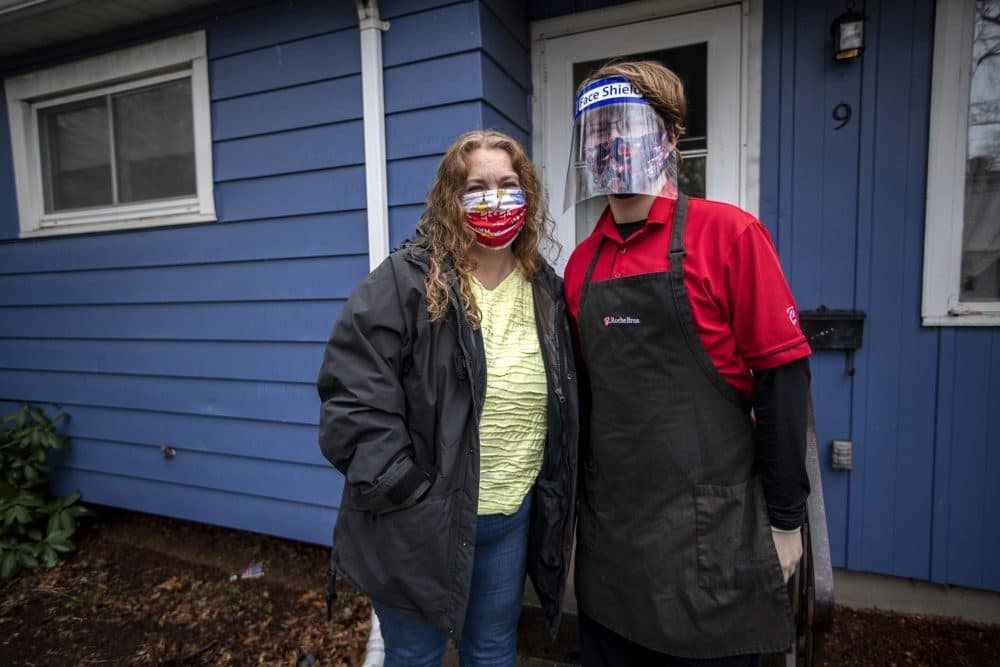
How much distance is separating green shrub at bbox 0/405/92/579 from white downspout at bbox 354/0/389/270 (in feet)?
8.93

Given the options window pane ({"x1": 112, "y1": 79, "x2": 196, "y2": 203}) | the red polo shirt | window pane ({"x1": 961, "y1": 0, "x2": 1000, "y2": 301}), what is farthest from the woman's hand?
window pane ({"x1": 112, "y1": 79, "x2": 196, "y2": 203})

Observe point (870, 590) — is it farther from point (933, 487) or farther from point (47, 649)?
point (47, 649)

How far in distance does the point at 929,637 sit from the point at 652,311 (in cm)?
235

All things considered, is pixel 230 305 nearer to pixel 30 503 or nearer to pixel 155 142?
pixel 155 142

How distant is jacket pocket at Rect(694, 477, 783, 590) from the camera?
1.36m

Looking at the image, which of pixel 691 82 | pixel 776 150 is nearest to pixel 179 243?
pixel 691 82

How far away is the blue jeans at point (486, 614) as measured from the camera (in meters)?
1.52

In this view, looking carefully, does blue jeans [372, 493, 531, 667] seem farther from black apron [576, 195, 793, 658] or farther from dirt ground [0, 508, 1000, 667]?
dirt ground [0, 508, 1000, 667]

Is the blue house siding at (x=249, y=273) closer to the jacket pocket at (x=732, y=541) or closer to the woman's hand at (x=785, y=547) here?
the jacket pocket at (x=732, y=541)

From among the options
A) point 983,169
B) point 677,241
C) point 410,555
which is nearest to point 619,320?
point 677,241

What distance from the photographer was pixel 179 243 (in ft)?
11.2

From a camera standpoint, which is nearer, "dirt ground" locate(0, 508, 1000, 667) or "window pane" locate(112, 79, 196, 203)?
"dirt ground" locate(0, 508, 1000, 667)

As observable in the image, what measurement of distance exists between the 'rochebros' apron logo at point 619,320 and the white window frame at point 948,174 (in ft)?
6.02

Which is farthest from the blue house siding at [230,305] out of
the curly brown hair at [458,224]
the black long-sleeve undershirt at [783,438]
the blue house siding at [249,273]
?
the black long-sleeve undershirt at [783,438]
